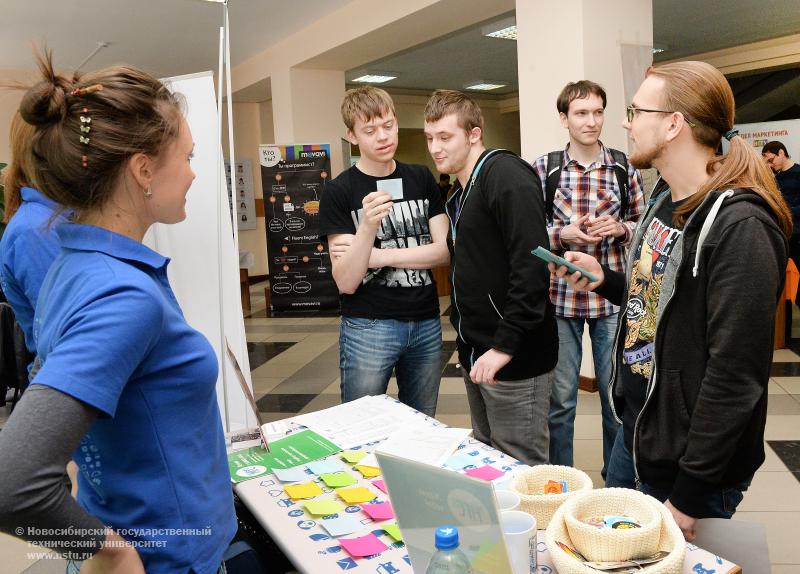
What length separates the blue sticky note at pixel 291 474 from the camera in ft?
4.86

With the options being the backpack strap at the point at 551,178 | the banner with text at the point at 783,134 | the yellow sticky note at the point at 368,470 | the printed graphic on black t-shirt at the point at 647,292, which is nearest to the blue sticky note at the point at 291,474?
the yellow sticky note at the point at 368,470

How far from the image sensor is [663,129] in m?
1.40

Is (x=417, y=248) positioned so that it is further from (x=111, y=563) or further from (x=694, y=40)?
(x=694, y=40)

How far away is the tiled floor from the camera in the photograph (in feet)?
8.03

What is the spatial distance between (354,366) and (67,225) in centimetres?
144

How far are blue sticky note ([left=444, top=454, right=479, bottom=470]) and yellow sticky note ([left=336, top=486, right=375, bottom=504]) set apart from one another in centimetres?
20

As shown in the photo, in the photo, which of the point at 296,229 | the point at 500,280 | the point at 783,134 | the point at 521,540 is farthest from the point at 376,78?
the point at 521,540

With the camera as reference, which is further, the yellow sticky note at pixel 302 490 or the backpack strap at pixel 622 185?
the backpack strap at pixel 622 185

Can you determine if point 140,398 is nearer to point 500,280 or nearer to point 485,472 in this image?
point 485,472

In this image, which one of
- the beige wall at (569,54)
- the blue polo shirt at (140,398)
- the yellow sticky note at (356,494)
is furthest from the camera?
the beige wall at (569,54)

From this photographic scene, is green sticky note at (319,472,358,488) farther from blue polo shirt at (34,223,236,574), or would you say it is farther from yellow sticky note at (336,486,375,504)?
blue polo shirt at (34,223,236,574)

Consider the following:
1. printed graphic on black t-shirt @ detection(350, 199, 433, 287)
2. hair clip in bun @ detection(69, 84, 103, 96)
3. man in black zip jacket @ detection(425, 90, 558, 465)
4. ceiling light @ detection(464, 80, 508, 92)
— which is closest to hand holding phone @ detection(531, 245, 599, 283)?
man in black zip jacket @ detection(425, 90, 558, 465)

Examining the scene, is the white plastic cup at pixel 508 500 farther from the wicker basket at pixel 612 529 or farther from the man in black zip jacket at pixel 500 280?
the man in black zip jacket at pixel 500 280

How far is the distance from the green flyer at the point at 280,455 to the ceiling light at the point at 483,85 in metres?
10.4
